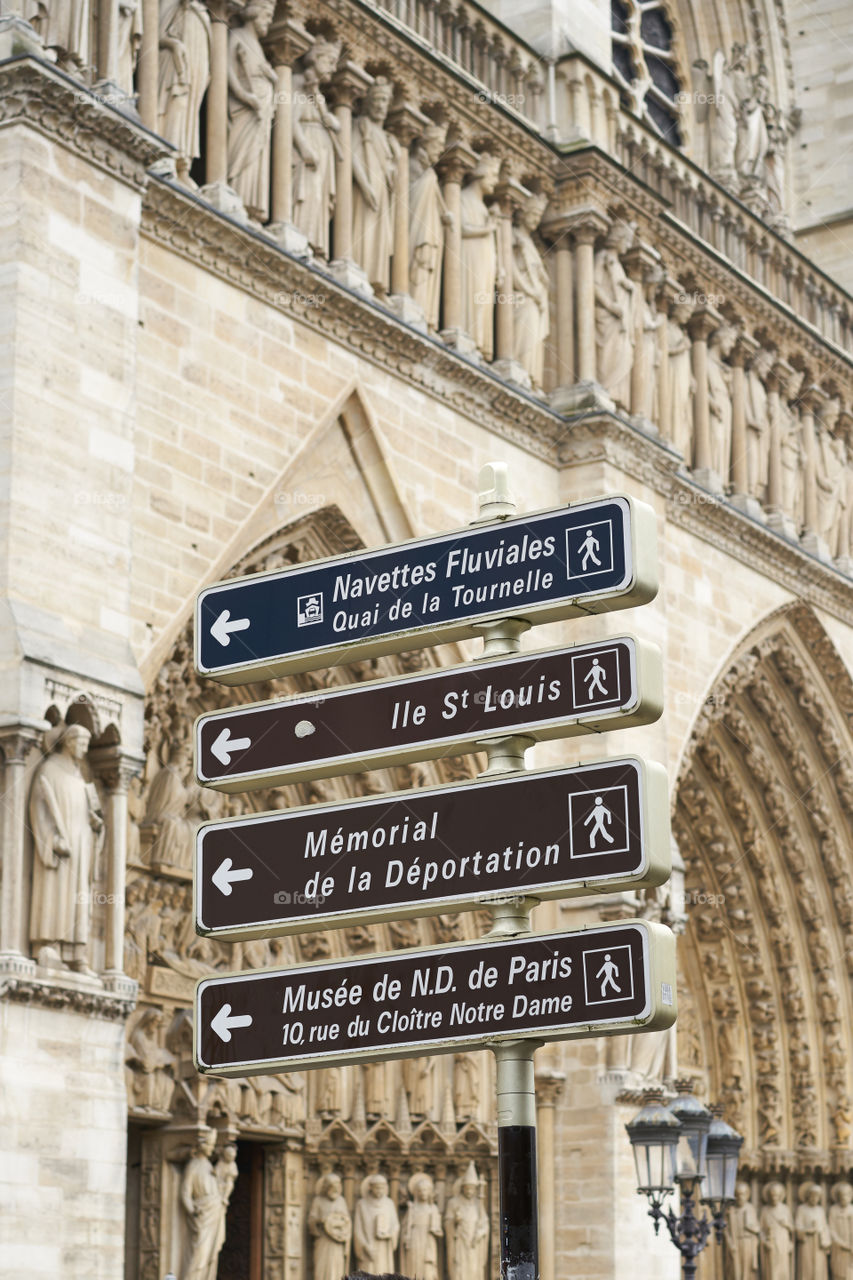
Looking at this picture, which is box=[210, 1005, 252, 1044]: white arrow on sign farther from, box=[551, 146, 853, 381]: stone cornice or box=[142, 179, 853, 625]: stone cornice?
box=[551, 146, 853, 381]: stone cornice

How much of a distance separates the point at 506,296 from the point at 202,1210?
289 inches

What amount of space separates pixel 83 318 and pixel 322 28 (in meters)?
4.23

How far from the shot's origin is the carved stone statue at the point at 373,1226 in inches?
589

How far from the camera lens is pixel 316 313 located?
563 inches

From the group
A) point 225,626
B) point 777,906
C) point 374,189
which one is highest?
point 374,189

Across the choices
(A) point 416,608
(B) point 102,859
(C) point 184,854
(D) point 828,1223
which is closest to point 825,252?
(D) point 828,1223

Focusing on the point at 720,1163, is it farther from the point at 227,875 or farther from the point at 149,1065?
the point at 227,875

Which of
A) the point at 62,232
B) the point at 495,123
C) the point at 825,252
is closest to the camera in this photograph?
the point at 62,232

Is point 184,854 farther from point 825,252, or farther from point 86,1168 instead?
point 825,252

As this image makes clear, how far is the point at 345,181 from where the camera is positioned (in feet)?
49.4

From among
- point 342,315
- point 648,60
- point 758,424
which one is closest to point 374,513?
point 342,315

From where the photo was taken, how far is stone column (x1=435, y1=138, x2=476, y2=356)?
1602 centimetres

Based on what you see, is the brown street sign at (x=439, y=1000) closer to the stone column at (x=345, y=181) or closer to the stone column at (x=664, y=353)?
the stone column at (x=345, y=181)

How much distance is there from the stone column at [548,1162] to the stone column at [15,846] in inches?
231
